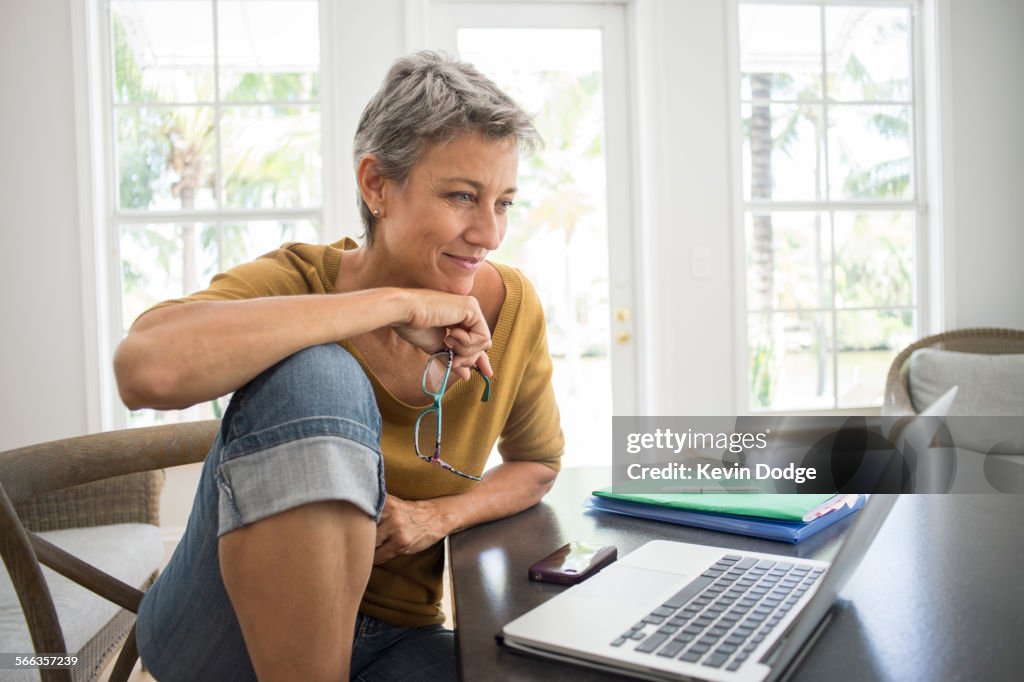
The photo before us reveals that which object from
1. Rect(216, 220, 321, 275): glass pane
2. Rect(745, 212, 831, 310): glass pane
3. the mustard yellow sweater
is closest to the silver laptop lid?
the mustard yellow sweater

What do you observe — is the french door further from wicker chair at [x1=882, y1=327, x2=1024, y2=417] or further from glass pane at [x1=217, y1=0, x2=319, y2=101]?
wicker chair at [x1=882, y1=327, x2=1024, y2=417]

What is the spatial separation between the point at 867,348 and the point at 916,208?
74 centimetres

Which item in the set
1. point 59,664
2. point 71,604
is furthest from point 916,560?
point 71,604

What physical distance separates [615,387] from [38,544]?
2772mm

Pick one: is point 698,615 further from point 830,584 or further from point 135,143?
point 135,143

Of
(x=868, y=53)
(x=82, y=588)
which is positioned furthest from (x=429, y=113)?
(x=868, y=53)

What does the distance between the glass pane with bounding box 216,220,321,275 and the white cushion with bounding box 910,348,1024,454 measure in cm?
272

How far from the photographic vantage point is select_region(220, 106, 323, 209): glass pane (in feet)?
11.2

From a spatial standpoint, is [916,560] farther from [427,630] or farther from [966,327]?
[966,327]

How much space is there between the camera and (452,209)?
1.21 meters

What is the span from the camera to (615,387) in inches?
145

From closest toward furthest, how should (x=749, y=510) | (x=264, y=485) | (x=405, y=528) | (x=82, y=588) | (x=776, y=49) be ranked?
1. (x=264, y=485)
2. (x=749, y=510)
3. (x=405, y=528)
4. (x=82, y=588)
5. (x=776, y=49)

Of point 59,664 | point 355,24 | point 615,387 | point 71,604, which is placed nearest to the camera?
point 59,664

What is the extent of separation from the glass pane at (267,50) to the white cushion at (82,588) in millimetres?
2096
